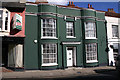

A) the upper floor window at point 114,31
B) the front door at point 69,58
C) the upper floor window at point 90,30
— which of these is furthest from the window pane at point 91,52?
the upper floor window at point 114,31

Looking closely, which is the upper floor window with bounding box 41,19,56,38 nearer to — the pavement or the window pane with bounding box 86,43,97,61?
the pavement

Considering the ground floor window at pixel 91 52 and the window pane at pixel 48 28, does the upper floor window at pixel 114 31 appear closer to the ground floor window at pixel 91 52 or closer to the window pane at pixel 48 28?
the ground floor window at pixel 91 52

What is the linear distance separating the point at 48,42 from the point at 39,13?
348 cm

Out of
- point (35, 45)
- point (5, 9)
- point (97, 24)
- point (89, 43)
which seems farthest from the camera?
point (97, 24)

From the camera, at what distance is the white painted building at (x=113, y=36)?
17125 mm

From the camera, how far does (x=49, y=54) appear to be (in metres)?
13.9

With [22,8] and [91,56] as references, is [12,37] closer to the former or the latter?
[22,8]

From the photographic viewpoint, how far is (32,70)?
13.4m

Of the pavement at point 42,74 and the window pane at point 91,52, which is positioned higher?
the window pane at point 91,52

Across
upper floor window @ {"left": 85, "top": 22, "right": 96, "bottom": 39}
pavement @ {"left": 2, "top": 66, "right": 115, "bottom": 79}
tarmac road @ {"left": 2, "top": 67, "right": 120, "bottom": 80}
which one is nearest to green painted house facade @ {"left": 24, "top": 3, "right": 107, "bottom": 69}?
upper floor window @ {"left": 85, "top": 22, "right": 96, "bottom": 39}

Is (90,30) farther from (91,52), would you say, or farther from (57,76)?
(57,76)

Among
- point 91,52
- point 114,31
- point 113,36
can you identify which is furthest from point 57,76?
point 114,31

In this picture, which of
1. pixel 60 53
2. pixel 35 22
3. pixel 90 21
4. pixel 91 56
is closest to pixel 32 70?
pixel 60 53

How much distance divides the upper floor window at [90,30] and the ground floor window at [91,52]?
1.07m
